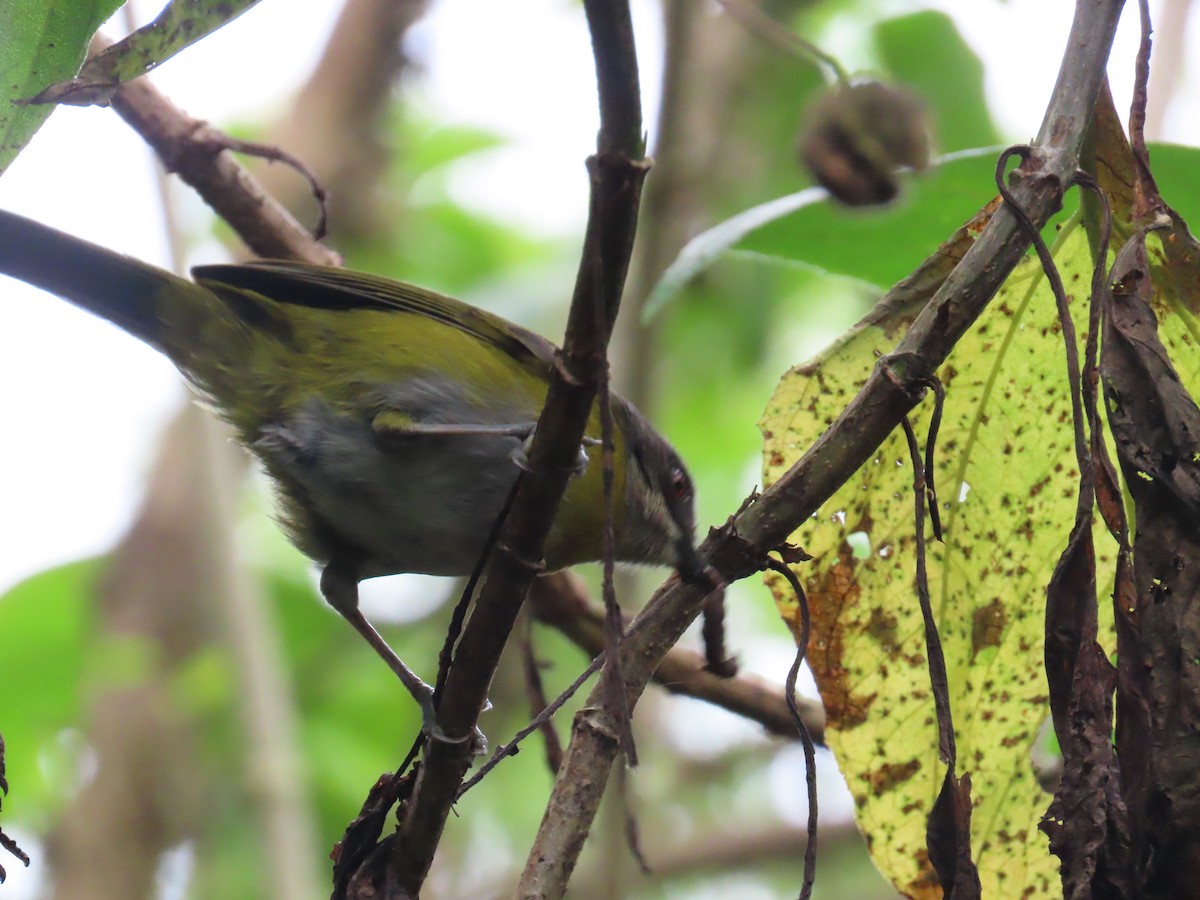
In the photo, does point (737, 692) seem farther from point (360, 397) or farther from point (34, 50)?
point (34, 50)

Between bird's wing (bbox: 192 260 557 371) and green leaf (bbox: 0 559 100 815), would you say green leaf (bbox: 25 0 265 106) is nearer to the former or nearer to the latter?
bird's wing (bbox: 192 260 557 371)

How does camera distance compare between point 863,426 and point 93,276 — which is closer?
point 863,426

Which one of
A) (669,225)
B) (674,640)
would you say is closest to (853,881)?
(669,225)

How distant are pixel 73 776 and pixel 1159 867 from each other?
5314 mm

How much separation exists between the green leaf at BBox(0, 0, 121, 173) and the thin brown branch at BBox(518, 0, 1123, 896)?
1.04 metres

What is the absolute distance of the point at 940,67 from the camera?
4578mm

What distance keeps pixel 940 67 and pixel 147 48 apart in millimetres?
3474

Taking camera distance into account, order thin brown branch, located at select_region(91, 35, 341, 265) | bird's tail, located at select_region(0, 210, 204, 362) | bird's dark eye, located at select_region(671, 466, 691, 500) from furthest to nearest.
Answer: bird's dark eye, located at select_region(671, 466, 691, 500) < thin brown branch, located at select_region(91, 35, 341, 265) < bird's tail, located at select_region(0, 210, 204, 362)

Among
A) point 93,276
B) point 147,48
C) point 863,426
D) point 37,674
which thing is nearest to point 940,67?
point 93,276

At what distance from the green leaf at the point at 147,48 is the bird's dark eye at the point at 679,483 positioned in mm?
2048

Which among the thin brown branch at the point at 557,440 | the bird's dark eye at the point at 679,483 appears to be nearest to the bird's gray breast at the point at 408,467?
the bird's dark eye at the point at 679,483

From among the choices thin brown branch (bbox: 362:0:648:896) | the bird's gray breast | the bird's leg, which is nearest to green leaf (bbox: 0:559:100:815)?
the bird's leg

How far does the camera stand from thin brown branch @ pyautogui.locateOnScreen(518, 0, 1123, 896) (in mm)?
1729

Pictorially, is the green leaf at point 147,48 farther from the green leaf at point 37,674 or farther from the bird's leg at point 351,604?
the green leaf at point 37,674
